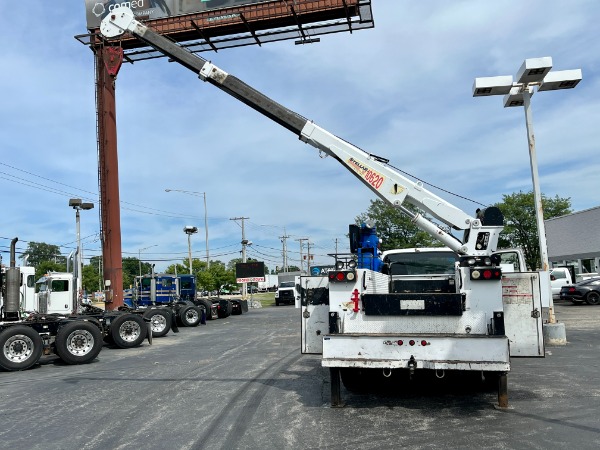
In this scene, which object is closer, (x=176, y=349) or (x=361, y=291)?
(x=361, y=291)

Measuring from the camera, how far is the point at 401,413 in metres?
7.07

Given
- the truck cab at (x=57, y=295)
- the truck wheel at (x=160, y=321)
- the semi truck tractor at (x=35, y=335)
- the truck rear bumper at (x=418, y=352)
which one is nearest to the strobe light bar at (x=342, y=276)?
the truck rear bumper at (x=418, y=352)

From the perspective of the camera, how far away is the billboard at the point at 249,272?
48406 millimetres

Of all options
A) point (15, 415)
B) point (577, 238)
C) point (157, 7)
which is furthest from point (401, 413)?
point (577, 238)

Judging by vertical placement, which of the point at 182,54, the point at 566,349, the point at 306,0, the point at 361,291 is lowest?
the point at 566,349

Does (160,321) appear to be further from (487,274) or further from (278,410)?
(487,274)

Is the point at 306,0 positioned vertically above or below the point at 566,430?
above

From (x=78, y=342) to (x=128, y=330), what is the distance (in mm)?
3002

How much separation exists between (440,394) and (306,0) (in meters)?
25.8

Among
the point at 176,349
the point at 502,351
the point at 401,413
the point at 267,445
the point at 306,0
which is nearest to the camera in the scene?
the point at 267,445

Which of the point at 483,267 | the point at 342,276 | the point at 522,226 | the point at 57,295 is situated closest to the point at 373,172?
the point at 342,276

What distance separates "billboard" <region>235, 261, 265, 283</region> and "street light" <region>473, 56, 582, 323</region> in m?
34.9

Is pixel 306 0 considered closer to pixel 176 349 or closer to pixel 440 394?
pixel 176 349

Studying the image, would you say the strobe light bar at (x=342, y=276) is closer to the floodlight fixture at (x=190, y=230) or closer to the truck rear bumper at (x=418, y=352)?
the truck rear bumper at (x=418, y=352)
